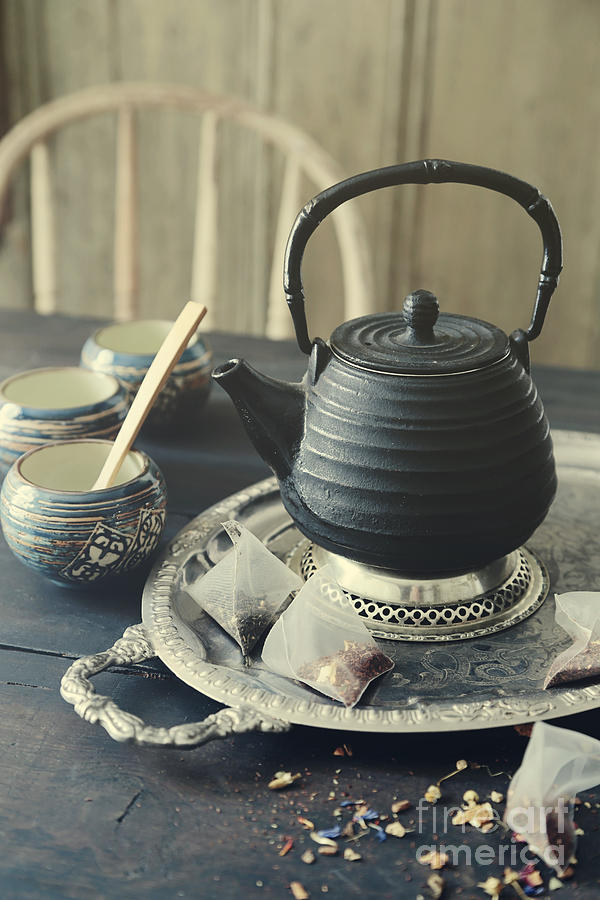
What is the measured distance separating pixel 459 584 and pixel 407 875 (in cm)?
24

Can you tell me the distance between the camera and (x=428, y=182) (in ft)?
2.05

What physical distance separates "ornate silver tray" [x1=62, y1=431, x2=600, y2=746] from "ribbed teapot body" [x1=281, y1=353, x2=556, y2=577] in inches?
2.6

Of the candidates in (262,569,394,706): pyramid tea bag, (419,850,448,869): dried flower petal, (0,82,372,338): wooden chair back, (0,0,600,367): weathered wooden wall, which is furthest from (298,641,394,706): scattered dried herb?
(0,0,600,367): weathered wooden wall

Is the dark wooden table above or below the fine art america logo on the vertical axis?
below

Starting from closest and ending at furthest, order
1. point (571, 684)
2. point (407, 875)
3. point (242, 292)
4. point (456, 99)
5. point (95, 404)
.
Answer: point (407, 875) → point (571, 684) → point (95, 404) → point (456, 99) → point (242, 292)

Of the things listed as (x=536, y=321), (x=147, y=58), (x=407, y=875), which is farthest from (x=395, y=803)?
(x=147, y=58)

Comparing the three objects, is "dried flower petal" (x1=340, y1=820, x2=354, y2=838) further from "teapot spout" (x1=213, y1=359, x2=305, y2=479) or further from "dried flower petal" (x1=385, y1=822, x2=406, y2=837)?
"teapot spout" (x1=213, y1=359, x2=305, y2=479)

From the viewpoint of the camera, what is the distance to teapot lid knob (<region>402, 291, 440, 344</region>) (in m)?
0.63

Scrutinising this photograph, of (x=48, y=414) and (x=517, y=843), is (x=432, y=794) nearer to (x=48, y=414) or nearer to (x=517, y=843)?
(x=517, y=843)

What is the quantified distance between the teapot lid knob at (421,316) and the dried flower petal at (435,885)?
0.34 m

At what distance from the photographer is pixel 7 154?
1359 mm

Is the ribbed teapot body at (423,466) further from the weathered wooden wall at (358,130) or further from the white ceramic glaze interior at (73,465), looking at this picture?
the weathered wooden wall at (358,130)

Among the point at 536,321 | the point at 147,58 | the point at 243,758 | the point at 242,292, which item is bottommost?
the point at 242,292

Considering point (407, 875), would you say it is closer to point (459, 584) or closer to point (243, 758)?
point (243, 758)
